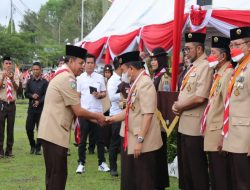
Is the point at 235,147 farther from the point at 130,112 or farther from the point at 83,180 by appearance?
the point at 83,180

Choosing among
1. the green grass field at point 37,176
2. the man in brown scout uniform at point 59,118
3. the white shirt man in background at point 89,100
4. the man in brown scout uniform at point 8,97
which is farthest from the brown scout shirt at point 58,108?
the man in brown scout uniform at point 8,97

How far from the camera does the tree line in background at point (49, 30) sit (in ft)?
138

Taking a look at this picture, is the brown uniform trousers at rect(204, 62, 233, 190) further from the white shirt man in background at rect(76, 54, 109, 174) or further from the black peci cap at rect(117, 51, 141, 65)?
the white shirt man in background at rect(76, 54, 109, 174)

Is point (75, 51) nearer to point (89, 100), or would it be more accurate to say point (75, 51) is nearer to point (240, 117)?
point (240, 117)

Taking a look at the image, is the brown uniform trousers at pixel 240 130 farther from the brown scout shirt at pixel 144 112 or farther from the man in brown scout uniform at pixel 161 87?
the man in brown scout uniform at pixel 161 87

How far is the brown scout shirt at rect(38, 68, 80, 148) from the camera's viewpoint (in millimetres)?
5906

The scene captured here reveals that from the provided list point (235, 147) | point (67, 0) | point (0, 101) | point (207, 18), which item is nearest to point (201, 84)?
point (235, 147)

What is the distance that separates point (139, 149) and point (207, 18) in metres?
2.98

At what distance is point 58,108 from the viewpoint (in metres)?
5.91

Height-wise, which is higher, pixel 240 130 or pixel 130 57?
pixel 130 57

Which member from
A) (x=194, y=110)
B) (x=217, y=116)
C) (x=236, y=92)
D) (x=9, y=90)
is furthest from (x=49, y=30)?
→ (x=236, y=92)

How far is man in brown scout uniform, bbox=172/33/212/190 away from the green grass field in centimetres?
158

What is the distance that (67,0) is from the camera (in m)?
91.9

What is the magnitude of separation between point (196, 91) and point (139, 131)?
867 mm
